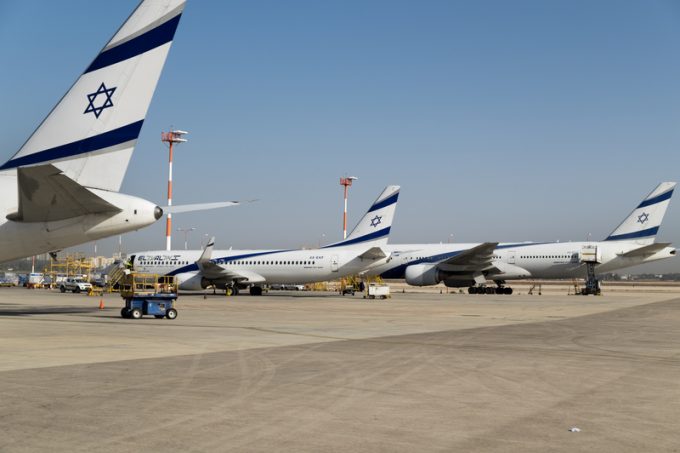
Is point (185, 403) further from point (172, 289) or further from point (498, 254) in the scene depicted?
point (498, 254)

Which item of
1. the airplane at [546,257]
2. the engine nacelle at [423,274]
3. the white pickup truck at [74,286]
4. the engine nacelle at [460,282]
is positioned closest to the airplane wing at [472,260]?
the airplane at [546,257]

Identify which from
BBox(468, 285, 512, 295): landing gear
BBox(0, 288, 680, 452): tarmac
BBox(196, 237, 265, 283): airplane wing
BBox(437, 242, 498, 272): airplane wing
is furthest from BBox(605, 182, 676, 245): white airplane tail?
BBox(0, 288, 680, 452): tarmac

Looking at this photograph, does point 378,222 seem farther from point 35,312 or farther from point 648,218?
point 35,312

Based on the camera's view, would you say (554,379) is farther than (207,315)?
No

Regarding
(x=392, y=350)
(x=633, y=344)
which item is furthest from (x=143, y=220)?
(x=633, y=344)

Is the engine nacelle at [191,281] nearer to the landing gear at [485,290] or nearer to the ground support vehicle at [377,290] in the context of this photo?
the ground support vehicle at [377,290]

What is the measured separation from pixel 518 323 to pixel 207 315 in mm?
12446

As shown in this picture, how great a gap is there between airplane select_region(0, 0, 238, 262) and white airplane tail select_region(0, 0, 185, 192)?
0.09 feet

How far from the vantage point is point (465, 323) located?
24.8m

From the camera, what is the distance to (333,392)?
9664mm

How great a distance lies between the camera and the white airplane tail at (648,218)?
59.0m

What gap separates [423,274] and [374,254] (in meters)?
9.07

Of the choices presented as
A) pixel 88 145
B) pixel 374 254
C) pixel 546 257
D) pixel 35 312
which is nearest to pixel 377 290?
pixel 374 254

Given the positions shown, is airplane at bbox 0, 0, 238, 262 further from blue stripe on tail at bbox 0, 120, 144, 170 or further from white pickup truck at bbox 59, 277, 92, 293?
white pickup truck at bbox 59, 277, 92, 293
